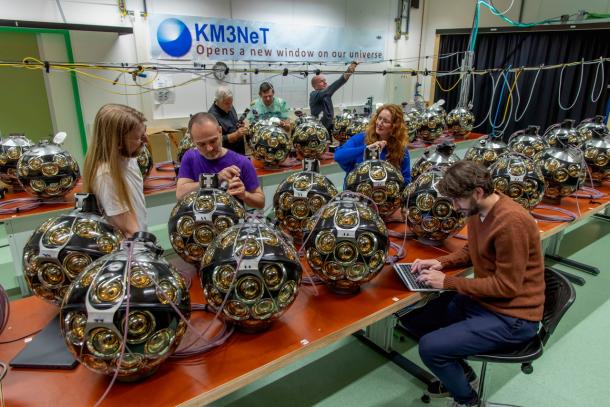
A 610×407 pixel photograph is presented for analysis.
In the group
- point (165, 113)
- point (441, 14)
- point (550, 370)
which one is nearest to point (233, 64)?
point (165, 113)

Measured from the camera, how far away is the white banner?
6.47 meters

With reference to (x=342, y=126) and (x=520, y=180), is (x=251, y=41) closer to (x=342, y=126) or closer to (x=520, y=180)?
(x=342, y=126)

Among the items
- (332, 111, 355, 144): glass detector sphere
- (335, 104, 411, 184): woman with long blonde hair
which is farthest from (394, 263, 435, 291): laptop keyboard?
(332, 111, 355, 144): glass detector sphere

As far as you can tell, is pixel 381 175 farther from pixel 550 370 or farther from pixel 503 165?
pixel 550 370

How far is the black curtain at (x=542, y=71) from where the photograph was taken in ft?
24.8

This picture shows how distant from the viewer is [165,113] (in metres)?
6.65

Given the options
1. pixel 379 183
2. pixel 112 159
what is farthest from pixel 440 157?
pixel 112 159

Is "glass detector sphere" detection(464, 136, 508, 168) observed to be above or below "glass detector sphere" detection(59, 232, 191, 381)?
above

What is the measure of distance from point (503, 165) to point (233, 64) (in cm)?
565

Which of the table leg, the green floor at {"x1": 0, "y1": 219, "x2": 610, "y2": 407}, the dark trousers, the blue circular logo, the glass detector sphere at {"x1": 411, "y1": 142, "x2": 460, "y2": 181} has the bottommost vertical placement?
the green floor at {"x1": 0, "y1": 219, "x2": 610, "y2": 407}

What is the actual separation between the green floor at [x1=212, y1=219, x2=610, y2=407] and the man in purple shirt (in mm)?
1045

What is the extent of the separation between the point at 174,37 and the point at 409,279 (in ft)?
19.7

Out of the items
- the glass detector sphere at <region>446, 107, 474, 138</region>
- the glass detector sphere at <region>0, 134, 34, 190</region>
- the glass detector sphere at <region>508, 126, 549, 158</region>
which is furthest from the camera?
the glass detector sphere at <region>446, 107, 474, 138</region>

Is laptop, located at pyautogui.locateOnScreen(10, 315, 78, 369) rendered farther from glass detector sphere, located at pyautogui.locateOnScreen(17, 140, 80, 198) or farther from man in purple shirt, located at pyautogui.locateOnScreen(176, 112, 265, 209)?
glass detector sphere, located at pyautogui.locateOnScreen(17, 140, 80, 198)
